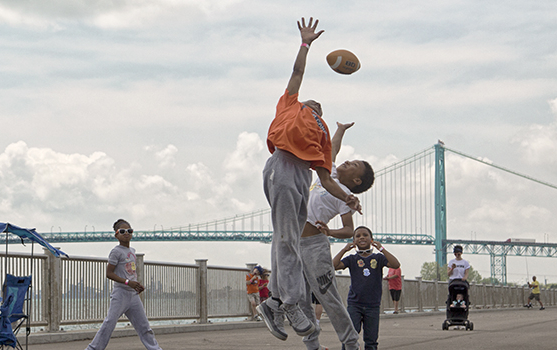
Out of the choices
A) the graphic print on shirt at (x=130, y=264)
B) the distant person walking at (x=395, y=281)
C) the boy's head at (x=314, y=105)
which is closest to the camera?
the boy's head at (x=314, y=105)

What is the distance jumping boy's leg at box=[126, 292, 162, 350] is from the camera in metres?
7.62

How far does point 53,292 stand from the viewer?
38.7 ft

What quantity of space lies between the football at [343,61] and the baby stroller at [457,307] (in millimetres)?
8919

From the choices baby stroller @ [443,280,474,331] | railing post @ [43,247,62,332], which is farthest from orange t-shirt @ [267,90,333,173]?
baby stroller @ [443,280,474,331]

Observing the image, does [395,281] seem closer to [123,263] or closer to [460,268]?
[460,268]

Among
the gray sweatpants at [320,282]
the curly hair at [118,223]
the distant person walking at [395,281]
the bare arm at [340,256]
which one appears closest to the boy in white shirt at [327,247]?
the gray sweatpants at [320,282]

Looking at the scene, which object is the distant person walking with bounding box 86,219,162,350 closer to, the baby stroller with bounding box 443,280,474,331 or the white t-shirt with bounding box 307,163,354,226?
the white t-shirt with bounding box 307,163,354,226

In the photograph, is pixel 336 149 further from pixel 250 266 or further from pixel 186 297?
pixel 250 266

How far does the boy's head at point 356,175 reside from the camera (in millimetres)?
5703

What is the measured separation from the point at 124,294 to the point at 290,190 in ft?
11.6

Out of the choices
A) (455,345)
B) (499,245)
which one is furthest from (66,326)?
(499,245)

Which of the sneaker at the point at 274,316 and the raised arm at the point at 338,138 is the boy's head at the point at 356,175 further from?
the sneaker at the point at 274,316

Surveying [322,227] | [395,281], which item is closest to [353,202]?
[322,227]

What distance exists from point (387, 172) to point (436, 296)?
62.6 metres
